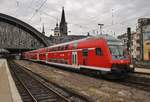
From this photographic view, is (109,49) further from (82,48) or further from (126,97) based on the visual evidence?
(126,97)

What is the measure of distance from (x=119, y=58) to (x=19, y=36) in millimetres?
119826

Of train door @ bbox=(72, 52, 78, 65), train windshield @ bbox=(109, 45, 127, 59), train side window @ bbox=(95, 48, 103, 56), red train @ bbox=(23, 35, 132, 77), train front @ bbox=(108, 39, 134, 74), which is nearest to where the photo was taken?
train front @ bbox=(108, 39, 134, 74)

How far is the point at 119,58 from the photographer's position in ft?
61.7

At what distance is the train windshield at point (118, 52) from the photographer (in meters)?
18.8

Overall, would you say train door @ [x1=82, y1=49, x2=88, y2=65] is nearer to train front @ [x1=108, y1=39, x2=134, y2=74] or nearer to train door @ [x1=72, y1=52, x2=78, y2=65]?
train door @ [x1=72, y1=52, x2=78, y2=65]

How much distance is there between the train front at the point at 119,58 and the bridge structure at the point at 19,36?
106 meters

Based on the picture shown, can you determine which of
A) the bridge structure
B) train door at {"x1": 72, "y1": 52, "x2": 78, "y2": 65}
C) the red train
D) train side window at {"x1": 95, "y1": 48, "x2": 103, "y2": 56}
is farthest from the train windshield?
the bridge structure

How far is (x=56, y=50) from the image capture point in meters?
34.2

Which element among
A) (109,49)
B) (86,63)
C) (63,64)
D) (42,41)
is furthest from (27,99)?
(42,41)

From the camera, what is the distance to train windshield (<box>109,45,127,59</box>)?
1878 cm

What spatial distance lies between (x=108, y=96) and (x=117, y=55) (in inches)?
255

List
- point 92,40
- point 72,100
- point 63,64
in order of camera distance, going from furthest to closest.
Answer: point 63,64 < point 92,40 < point 72,100

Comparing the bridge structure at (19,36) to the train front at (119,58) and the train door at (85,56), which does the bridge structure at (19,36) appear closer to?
the train door at (85,56)

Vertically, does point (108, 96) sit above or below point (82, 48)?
below
